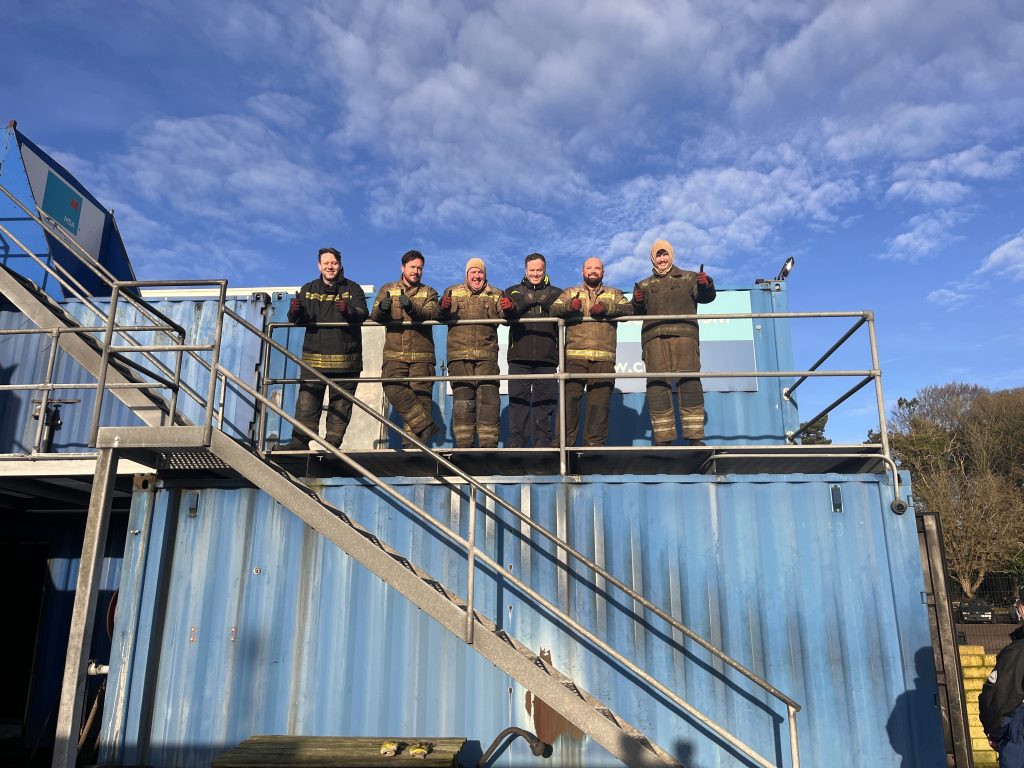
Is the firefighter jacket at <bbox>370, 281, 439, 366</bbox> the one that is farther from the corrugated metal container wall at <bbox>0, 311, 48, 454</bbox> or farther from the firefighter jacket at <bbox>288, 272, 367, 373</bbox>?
the corrugated metal container wall at <bbox>0, 311, 48, 454</bbox>

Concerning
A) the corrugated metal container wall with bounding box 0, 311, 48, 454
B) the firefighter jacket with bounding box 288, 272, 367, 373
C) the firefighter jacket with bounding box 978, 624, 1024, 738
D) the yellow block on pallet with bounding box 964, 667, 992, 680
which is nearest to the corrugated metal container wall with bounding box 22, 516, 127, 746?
the corrugated metal container wall with bounding box 0, 311, 48, 454

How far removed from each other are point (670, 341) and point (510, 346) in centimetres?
157

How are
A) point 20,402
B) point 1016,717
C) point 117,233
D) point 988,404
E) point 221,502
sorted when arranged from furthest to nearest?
point 988,404 < point 117,233 < point 20,402 < point 221,502 < point 1016,717

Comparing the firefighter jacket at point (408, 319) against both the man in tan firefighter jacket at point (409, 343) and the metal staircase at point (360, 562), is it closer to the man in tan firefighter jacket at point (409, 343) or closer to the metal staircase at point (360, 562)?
the man in tan firefighter jacket at point (409, 343)

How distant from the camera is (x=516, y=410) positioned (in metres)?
→ 6.76

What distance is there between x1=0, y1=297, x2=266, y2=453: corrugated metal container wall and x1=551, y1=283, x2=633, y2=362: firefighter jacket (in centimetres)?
409

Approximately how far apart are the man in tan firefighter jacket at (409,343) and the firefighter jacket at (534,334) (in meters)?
0.82

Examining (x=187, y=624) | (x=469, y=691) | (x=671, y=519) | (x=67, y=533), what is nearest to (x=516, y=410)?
(x=671, y=519)

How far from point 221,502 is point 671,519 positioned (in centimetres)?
416

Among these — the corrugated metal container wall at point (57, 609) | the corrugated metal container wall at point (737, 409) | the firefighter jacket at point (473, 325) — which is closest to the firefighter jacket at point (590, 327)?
the firefighter jacket at point (473, 325)

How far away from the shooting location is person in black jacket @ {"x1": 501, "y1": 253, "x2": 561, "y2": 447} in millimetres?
6621

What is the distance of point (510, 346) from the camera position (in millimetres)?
6930

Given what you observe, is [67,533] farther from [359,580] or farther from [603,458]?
[603,458]

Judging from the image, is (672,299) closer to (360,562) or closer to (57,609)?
(360,562)
